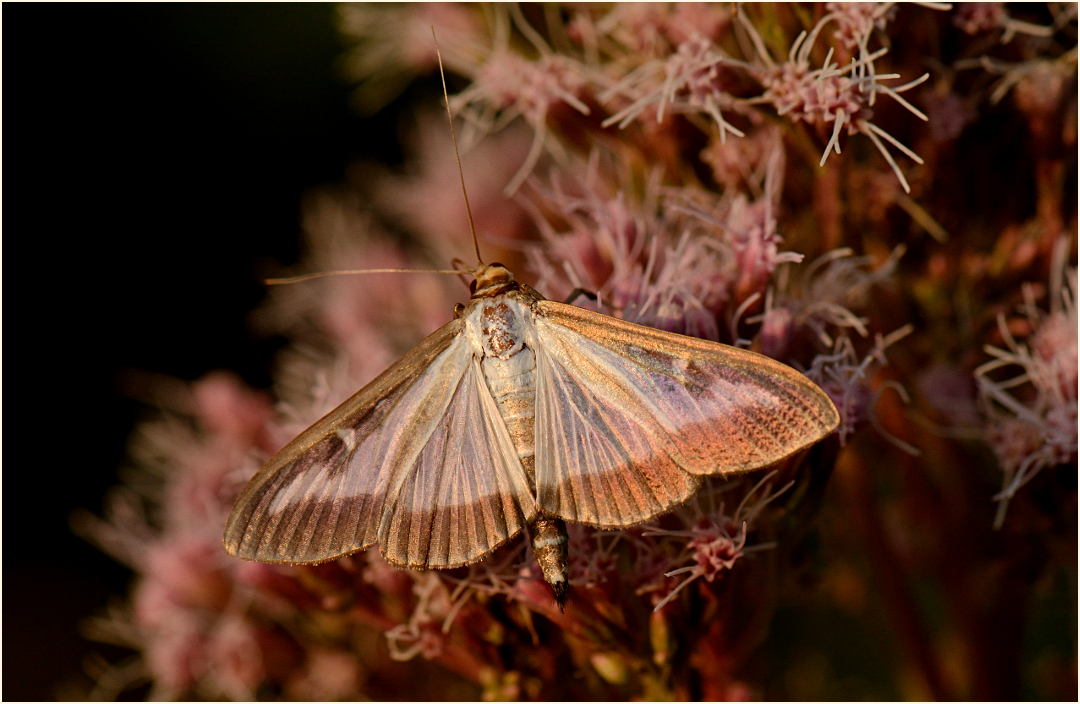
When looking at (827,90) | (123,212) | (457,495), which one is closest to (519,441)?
(457,495)

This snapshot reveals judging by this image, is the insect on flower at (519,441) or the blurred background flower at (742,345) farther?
the blurred background flower at (742,345)

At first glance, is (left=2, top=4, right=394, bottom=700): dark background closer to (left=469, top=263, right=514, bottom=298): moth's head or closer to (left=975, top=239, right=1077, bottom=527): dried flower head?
(left=469, top=263, right=514, bottom=298): moth's head

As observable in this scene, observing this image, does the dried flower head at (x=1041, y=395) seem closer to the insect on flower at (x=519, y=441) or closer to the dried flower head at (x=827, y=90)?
the dried flower head at (x=827, y=90)

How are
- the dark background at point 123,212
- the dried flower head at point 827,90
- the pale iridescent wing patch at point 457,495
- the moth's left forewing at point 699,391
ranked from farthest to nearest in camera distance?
the dark background at point 123,212 < the dried flower head at point 827,90 < the pale iridescent wing patch at point 457,495 < the moth's left forewing at point 699,391

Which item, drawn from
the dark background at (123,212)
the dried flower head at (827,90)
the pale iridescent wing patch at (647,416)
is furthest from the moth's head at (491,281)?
the dark background at (123,212)

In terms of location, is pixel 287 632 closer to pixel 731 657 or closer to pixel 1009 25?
pixel 731 657

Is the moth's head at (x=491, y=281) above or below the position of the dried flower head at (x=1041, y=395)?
above

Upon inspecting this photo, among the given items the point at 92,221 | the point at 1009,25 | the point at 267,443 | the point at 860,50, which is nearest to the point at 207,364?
the point at 92,221
